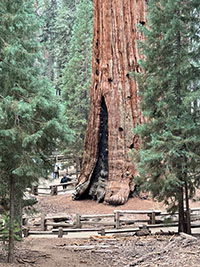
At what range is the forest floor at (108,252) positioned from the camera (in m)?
7.24

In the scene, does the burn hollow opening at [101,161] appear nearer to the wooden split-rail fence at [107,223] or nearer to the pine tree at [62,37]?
the wooden split-rail fence at [107,223]

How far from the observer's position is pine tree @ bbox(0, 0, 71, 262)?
685 cm

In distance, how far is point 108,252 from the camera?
9.04m

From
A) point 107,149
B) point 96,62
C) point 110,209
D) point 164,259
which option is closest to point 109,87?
point 96,62

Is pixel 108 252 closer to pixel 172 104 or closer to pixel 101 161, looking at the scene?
pixel 172 104

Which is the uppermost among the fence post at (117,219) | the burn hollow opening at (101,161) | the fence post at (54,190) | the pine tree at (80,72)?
the pine tree at (80,72)

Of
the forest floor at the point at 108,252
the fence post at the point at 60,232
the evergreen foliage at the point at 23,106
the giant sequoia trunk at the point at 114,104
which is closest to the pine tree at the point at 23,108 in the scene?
the evergreen foliage at the point at 23,106

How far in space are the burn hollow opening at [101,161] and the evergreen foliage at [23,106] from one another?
9245 millimetres

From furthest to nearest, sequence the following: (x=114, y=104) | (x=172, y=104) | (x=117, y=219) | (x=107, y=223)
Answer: (x=114, y=104) → (x=107, y=223) → (x=117, y=219) → (x=172, y=104)

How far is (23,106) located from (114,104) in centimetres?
1015

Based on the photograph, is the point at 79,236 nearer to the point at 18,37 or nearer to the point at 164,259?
the point at 164,259

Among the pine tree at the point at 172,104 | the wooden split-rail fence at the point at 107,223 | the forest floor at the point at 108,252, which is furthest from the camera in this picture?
the wooden split-rail fence at the point at 107,223

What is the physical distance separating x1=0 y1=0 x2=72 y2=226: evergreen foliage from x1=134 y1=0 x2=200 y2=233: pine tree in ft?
10.4

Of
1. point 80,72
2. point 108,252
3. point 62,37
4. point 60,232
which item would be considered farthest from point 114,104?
point 62,37
